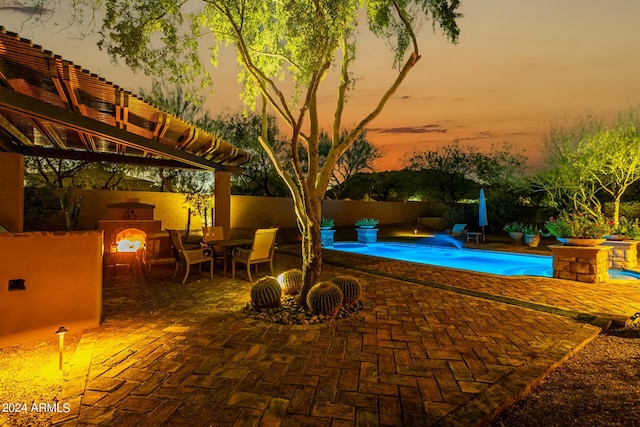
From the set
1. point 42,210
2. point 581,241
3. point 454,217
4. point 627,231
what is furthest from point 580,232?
point 42,210

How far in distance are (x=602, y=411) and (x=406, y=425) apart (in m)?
1.44

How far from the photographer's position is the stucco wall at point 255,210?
1350 centimetres

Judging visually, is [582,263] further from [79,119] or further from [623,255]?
[79,119]

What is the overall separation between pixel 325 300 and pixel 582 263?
5.45 metres

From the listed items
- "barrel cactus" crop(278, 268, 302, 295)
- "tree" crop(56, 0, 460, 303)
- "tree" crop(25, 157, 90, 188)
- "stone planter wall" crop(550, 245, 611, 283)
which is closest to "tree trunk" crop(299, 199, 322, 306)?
"tree" crop(56, 0, 460, 303)

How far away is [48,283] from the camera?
3566 millimetres

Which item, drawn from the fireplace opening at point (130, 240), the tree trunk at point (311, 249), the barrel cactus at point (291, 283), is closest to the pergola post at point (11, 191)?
the fireplace opening at point (130, 240)

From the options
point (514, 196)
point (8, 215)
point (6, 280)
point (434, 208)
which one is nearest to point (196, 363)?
point (6, 280)

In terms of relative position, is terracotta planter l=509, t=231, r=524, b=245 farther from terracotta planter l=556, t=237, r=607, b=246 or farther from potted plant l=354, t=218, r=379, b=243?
terracotta planter l=556, t=237, r=607, b=246

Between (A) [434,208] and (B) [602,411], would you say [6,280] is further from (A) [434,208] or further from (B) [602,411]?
(A) [434,208]

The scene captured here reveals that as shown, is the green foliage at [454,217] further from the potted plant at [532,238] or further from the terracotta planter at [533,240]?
the terracotta planter at [533,240]

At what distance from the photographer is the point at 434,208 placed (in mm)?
24359

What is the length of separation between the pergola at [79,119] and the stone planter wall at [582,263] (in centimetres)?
736

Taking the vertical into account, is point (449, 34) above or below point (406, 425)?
above
